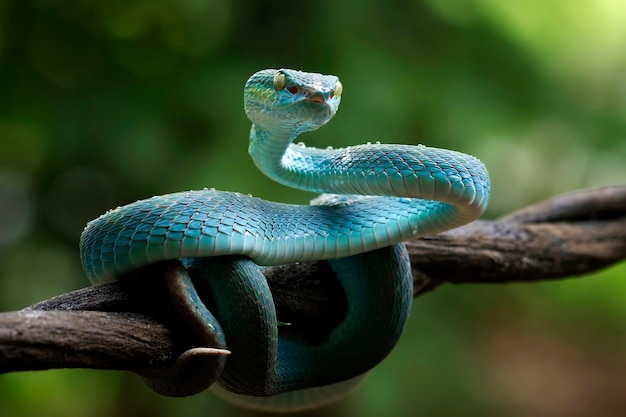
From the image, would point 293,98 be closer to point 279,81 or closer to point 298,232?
point 279,81

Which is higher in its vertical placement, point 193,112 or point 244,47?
point 244,47

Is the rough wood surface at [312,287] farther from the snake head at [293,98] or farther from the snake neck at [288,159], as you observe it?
the snake head at [293,98]

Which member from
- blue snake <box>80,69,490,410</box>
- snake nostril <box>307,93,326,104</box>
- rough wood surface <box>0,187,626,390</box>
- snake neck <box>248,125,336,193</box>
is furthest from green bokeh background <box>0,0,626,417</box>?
snake nostril <box>307,93,326,104</box>

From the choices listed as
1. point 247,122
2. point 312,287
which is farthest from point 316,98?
point 247,122

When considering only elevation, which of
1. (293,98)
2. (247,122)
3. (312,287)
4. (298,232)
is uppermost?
(293,98)

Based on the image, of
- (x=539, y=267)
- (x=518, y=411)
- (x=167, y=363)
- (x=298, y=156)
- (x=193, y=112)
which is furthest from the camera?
(x=518, y=411)

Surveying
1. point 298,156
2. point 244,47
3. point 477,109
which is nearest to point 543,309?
point 477,109

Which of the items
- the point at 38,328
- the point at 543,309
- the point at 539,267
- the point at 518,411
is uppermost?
the point at 38,328

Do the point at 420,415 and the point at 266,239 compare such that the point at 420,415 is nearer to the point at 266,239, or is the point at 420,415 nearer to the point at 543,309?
the point at 543,309

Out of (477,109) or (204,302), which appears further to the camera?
(477,109)
